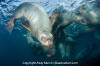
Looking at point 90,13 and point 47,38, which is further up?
point 47,38

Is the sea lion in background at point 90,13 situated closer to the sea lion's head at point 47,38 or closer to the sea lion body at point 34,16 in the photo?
the sea lion body at point 34,16

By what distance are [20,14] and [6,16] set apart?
7988 millimetres

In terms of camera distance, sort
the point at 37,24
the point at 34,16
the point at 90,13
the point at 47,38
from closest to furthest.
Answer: the point at 47,38, the point at 37,24, the point at 34,16, the point at 90,13

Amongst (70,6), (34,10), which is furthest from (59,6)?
(34,10)

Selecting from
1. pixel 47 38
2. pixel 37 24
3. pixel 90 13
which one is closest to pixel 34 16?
pixel 37 24

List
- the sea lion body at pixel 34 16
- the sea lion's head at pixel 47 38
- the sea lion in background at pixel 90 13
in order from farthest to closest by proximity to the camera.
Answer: the sea lion in background at pixel 90 13 < the sea lion body at pixel 34 16 < the sea lion's head at pixel 47 38

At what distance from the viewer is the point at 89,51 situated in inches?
568

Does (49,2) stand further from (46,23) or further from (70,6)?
(46,23)

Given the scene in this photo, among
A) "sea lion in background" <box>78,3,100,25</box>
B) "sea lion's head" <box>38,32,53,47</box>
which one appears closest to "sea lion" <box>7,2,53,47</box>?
"sea lion's head" <box>38,32,53,47</box>

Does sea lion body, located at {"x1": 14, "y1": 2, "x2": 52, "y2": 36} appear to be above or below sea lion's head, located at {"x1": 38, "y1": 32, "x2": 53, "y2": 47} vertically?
above

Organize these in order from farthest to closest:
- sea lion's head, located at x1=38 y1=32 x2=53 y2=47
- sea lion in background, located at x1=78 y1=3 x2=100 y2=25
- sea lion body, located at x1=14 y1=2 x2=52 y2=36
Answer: sea lion in background, located at x1=78 y1=3 x2=100 y2=25 < sea lion body, located at x1=14 y1=2 x2=52 y2=36 < sea lion's head, located at x1=38 y1=32 x2=53 y2=47

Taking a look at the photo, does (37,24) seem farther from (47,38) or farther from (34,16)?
(47,38)

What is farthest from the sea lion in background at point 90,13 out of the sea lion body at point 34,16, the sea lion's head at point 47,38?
the sea lion's head at point 47,38

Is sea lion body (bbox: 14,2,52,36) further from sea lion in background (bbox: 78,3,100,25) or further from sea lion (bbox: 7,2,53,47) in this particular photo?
sea lion in background (bbox: 78,3,100,25)
